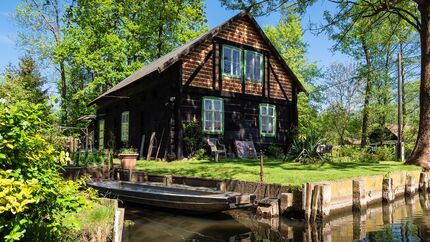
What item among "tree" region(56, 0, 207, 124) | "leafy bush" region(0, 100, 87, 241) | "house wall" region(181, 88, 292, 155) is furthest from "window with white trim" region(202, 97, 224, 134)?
"leafy bush" region(0, 100, 87, 241)

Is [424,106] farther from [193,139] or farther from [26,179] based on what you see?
[26,179]

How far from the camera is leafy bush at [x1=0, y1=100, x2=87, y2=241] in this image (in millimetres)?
3270

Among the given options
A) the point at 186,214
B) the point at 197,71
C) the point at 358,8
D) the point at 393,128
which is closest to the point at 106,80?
the point at 197,71

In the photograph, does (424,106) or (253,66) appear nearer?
(424,106)

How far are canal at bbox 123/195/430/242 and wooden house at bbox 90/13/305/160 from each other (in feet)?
27.8

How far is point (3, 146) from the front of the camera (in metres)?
3.37

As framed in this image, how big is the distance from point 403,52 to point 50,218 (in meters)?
38.1

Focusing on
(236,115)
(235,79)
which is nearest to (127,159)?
(236,115)

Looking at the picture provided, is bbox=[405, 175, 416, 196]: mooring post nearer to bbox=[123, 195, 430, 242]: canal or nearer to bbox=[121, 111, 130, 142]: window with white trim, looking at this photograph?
bbox=[123, 195, 430, 242]: canal

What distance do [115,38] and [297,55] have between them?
20253 mm

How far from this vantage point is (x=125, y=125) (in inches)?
914

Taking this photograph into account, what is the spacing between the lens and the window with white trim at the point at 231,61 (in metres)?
19.5

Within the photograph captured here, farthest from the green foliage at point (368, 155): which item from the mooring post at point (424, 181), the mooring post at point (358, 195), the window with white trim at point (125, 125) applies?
the window with white trim at point (125, 125)

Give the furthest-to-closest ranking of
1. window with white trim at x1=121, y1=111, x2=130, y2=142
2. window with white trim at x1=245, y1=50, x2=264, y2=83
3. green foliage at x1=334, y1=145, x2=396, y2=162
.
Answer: window with white trim at x1=121, y1=111, x2=130, y2=142, window with white trim at x1=245, y1=50, x2=264, y2=83, green foliage at x1=334, y1=145, x2=396, y2=162
